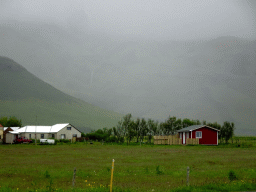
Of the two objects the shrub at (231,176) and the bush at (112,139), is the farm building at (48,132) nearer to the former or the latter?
the bush at (112,139)

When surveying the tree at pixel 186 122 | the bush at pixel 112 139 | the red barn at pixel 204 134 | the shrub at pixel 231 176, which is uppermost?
the tree at pixel 186 122

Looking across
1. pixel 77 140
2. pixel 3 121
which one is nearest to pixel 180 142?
Result: pixel 77 140

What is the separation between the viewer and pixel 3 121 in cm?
14988

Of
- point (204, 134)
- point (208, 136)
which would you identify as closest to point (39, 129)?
point (204, 134)

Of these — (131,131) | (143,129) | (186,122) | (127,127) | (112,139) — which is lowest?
(112,139)

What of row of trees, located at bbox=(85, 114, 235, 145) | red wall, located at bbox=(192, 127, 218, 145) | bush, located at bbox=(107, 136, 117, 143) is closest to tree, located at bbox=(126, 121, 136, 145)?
row of trees, located at bbox=(85, 114, 235, 145)

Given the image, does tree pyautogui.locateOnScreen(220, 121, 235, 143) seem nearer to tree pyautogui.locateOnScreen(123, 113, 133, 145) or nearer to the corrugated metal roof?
tree pyautogui.locateOnScreen(123, 113, 133, 145)

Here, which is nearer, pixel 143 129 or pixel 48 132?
pixel 143 129

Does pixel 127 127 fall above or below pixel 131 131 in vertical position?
above

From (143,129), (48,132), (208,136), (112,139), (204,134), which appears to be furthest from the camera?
(48,132)

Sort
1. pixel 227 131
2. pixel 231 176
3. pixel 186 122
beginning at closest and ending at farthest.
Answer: pixel 231 176 → pixel 227 131 → pixel 186 122

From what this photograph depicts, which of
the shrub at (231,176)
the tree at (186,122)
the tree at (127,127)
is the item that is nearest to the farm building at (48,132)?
the tree at (127,127)

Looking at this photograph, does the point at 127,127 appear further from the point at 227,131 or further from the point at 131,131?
the point at 227,131

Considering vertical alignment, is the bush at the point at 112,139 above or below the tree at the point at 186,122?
below
